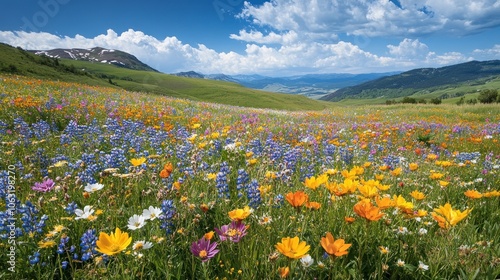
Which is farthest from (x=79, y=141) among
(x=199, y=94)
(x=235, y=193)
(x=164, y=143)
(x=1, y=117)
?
(x=199, y=94)

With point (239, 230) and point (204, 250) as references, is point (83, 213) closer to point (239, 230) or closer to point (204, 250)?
point (204, 250)

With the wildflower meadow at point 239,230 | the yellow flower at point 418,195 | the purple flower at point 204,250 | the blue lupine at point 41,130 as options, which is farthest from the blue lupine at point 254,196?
the blue lupine at point 41,130

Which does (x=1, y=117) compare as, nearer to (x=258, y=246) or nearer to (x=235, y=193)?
(x=235, y=193)

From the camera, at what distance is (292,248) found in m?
1.67

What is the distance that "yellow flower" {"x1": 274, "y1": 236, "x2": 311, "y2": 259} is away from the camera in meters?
1.54

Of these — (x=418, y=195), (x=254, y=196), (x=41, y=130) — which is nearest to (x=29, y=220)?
(x=254, y=196)

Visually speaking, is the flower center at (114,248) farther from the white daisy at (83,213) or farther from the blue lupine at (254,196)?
the blue lupine at (254,196)

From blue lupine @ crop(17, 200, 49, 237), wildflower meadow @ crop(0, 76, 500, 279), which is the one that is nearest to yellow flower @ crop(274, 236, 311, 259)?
wildflower meadow @ crop(0, 76, 500, 279)

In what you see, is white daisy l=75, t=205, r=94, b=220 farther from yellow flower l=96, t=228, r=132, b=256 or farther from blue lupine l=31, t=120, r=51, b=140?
blue lupine l=31, t=120, r=51, b=140

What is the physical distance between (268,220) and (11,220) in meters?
2.10

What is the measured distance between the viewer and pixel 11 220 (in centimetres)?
238

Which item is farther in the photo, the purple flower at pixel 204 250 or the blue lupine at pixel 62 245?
the blue lupine at pixel 62 245

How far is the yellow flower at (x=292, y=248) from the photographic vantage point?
60.8 inches

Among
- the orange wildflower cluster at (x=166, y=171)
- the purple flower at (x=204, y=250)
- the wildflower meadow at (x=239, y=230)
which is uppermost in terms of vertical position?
the orange wildflower cluster at (x=166, y=171)
